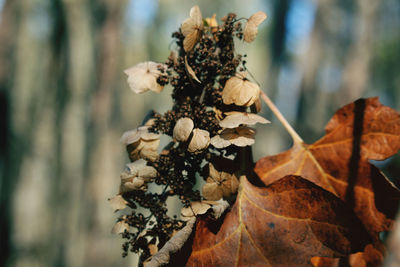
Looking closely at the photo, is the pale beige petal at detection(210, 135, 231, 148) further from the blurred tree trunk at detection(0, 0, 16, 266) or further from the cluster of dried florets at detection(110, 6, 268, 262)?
the blurred tree trunk at detection(0, 0, 16, 266)

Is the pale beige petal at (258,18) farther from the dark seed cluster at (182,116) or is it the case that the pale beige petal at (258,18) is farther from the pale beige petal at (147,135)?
the pale beige petal at (147,135)

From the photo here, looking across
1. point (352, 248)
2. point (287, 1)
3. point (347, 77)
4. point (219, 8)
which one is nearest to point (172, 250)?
point (352, 248)

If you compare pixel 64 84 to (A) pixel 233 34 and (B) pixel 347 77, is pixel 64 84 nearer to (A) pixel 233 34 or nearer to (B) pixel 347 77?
(B) pixel 347 77

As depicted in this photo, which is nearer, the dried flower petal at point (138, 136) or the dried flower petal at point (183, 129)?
the dried flower petal at point (183, 129)

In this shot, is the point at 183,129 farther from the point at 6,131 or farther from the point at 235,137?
the point at 6,131

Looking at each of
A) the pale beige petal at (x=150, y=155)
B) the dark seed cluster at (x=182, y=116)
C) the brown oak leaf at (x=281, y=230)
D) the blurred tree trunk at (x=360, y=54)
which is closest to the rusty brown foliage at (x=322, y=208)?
the brown oak leaf at (x=281, y=230)

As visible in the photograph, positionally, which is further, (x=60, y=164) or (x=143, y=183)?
(x=60, y=164)

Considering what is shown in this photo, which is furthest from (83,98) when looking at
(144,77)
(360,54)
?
(144,77)
